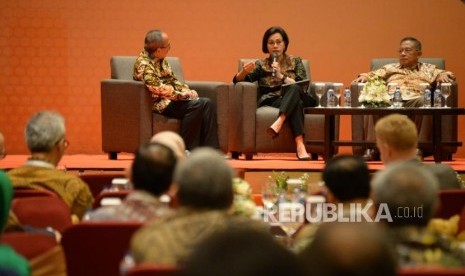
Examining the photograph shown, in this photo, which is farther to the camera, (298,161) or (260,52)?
(260,52)

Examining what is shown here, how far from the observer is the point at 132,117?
27.7 ft

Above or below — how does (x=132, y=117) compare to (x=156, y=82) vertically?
below

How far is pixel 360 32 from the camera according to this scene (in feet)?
33.7

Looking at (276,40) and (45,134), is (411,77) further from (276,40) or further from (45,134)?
(45,134)

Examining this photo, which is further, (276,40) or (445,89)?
(276,40)

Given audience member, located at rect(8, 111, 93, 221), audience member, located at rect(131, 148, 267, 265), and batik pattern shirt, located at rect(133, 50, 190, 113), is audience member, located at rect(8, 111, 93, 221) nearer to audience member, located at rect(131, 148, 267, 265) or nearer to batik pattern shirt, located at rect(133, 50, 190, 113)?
audience member, located at rect(131, 148, 267, 265)

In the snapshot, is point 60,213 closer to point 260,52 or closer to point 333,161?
point 333,161

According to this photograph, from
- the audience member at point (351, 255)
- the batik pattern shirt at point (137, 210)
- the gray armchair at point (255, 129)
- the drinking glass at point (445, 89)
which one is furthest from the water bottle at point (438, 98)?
the audience member at point (351, 255)

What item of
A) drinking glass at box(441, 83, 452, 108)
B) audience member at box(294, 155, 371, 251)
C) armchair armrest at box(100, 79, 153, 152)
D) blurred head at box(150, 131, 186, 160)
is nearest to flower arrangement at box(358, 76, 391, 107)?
drinking glass at box(441, 83, 452, 108)

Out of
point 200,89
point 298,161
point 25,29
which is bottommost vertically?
point 298,161

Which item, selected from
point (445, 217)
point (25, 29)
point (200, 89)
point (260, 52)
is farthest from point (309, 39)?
point (445, 217)

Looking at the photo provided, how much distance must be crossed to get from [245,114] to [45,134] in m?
4.48

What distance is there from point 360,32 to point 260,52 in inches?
41.4

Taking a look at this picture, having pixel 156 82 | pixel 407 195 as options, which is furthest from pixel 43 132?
pixel 156 82
